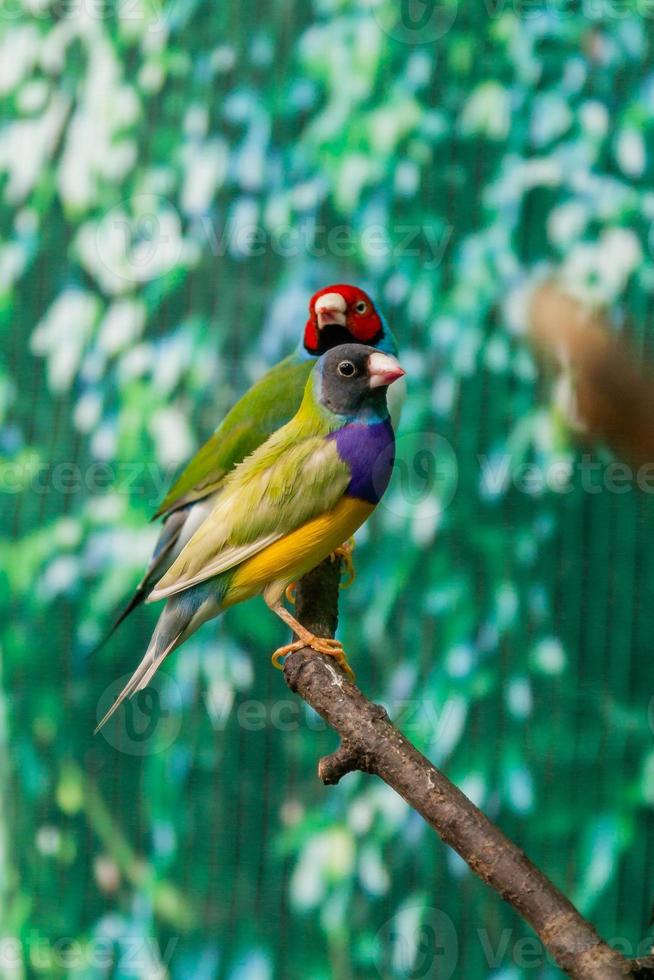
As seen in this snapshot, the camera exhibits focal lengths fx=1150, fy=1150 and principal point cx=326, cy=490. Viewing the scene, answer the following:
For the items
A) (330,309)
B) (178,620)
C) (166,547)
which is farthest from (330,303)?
(178,620)

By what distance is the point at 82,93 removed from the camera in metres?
1.83

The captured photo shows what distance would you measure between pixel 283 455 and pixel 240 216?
2.91 feet

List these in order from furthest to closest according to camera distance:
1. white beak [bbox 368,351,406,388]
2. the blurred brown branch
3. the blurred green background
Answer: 1. the blurred green background
2. the blurred brown branch
3. white beak [bbox 368,351,406,388]

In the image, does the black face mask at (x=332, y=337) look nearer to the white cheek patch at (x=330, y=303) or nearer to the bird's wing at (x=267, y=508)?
the white cheek patch at (x=330, y=303)

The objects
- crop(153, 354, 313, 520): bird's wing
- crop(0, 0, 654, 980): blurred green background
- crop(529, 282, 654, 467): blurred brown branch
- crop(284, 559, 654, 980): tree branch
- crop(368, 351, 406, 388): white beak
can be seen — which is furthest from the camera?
crop(0, 0, 654, 980): blurred green background

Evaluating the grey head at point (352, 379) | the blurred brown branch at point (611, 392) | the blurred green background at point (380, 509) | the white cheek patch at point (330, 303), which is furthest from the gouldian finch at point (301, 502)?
the blurred green background at point (380, 509)

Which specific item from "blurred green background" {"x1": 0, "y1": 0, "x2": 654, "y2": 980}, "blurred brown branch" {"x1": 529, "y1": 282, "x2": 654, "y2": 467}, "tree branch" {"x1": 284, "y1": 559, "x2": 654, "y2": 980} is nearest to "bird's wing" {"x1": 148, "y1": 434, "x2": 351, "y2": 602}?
"tree branch" {"x1": 284, "y1": 559, "x2": 654, "y2": 980}

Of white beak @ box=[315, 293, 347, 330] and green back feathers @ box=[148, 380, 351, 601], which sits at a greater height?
white beak @ box=[315, 293, 347, 330]

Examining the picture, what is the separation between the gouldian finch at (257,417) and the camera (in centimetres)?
134

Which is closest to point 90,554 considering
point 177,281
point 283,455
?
point 177,281

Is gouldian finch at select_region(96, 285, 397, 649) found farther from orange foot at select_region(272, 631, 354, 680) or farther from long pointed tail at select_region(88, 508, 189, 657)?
orange foot at select_region(272, 631, 354, 680)

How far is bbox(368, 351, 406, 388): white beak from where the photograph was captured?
97 centimetres

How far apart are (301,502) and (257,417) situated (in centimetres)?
37

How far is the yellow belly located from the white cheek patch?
1.32ft
